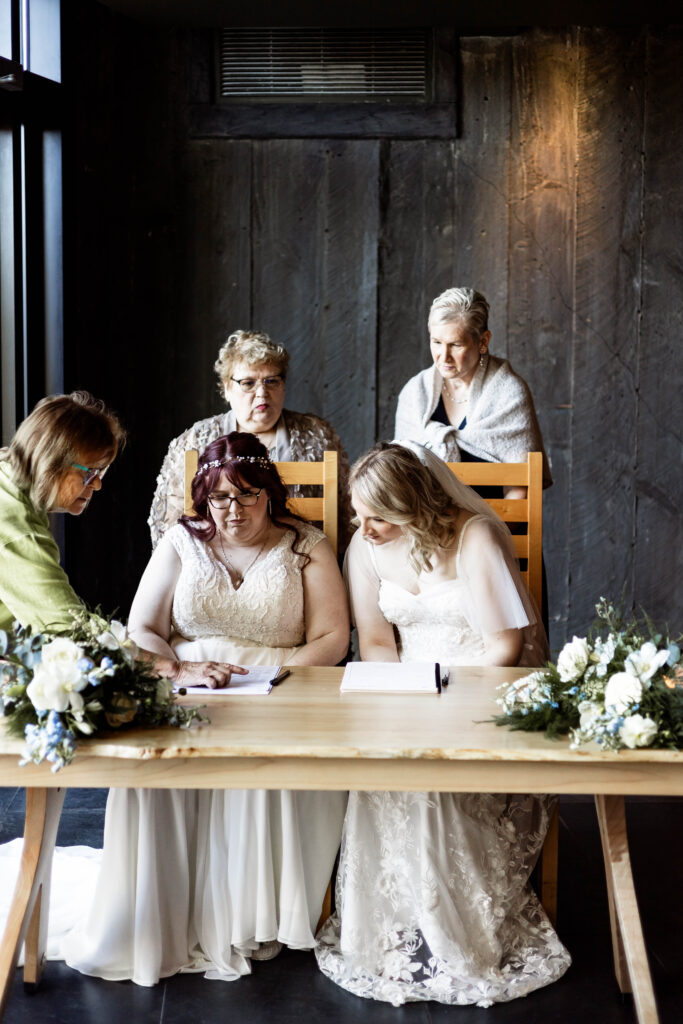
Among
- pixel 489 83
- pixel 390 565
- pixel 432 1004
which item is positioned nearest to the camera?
pixel 432 1004

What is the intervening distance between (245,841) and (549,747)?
88 centimetres

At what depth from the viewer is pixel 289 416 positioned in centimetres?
346

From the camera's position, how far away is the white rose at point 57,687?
182 centimetres

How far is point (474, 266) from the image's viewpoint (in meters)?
4.79

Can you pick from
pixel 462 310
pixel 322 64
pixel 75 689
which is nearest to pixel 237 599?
pixel 75 689

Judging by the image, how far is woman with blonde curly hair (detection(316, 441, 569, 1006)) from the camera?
2.32 m

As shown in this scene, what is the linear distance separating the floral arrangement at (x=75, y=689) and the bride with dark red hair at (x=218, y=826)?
1.56 ft

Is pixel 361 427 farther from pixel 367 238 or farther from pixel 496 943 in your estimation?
pixel 496 943

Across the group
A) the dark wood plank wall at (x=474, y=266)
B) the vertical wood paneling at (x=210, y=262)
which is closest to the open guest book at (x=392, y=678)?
the dark wood plank wall at (x=474, y=266)

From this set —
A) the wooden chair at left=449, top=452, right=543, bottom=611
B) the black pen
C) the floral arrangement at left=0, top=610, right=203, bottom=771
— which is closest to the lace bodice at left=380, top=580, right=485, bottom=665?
the black pen

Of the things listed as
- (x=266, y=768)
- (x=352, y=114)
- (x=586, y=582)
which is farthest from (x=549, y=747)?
(x=352, y=114)

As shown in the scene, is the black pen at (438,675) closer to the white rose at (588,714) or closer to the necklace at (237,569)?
the white rose at (588,714)

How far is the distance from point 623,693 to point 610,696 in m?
0.02

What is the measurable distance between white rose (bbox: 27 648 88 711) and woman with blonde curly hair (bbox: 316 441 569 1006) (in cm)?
81
